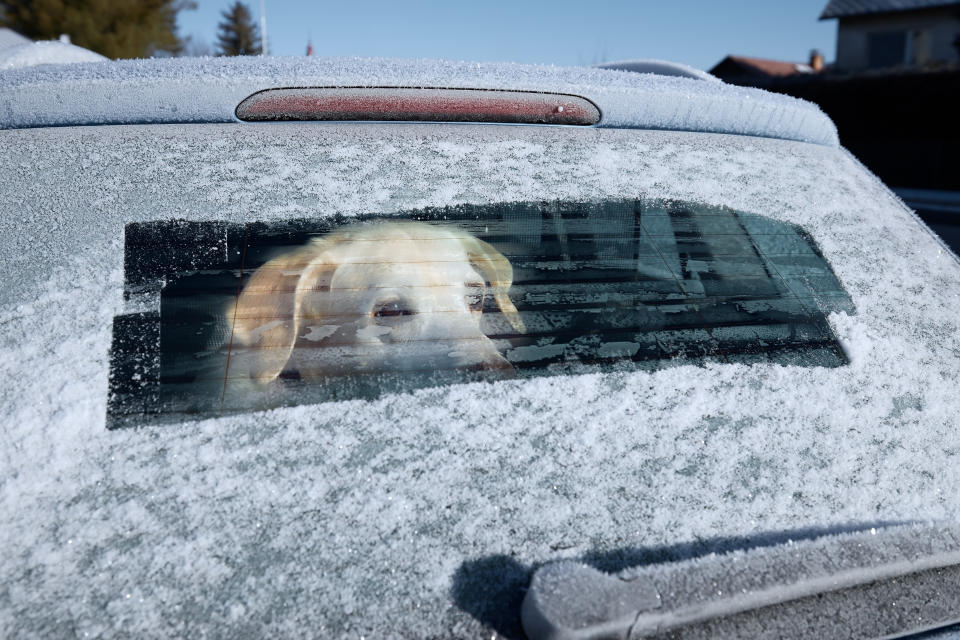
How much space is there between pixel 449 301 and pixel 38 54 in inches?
67.6

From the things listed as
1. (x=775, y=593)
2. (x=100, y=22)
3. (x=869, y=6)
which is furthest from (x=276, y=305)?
(x=869, y=6)

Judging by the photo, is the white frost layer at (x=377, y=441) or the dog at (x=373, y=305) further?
the dog at (x=373, y=305)

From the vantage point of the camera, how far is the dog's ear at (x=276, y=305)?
1.00 m

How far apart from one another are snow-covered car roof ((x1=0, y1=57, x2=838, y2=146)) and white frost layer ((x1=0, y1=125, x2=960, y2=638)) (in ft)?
0.13

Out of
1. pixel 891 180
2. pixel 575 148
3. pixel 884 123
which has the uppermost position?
pixel 575 148

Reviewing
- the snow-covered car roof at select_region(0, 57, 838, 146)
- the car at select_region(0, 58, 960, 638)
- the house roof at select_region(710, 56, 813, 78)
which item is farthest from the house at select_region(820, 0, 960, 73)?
the car at select_region(0, 58, 960, 638)

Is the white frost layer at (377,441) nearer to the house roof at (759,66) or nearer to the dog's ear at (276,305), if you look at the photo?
the dog's ear at (276,305)

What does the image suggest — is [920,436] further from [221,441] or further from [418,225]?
[221,441]

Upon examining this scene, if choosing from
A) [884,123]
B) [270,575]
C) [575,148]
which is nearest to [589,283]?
[575,148]

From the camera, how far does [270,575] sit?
0.79 m

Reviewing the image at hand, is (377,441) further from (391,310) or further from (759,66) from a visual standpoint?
(759,66)

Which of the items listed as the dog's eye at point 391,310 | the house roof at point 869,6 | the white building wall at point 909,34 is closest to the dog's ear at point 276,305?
the dog's eye at point 391,310

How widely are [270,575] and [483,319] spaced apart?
48cm

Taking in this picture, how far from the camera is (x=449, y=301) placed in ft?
3.65
